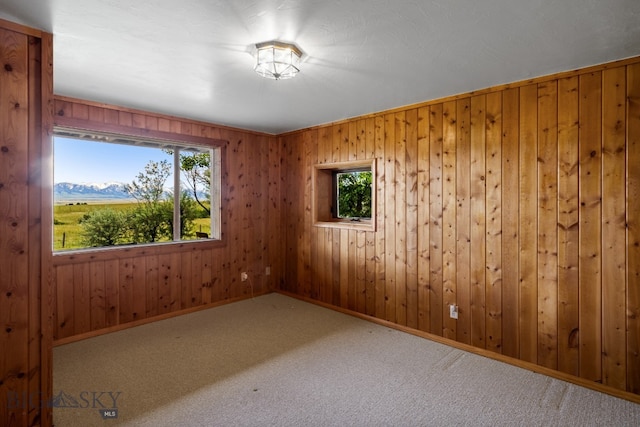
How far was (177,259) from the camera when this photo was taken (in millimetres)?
3760

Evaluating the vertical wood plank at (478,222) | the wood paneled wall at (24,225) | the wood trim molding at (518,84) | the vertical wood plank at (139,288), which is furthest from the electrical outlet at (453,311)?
the vertical wood plank at (139,288)

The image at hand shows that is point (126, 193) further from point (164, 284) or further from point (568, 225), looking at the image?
point (568, 225)

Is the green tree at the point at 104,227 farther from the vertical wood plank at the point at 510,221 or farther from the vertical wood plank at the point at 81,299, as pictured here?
the vertical wood plank at the point at 510,221

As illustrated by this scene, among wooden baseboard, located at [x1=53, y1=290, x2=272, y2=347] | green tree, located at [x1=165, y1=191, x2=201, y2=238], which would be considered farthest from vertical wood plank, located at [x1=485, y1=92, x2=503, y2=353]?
green tree, located at [x1=165, y1=191, x2=201, y2=238]

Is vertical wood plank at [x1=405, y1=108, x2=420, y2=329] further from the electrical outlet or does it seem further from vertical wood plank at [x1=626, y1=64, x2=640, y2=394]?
vertical wood plank at [x1=626, y1=64, x2=640, y2=394]

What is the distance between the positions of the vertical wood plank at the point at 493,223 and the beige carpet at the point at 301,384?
29 centimetres

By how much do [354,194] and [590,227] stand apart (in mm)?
2392

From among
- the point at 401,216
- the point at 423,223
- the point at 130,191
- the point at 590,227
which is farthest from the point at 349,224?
the point at 130,191

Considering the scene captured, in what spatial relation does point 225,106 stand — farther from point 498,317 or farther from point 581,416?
point 581,416

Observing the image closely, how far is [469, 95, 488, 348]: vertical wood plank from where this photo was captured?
279cm

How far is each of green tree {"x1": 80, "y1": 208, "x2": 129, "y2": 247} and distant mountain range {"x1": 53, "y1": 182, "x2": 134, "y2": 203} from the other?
14cm

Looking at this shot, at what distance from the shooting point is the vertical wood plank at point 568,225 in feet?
7.73

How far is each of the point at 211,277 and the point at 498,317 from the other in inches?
123

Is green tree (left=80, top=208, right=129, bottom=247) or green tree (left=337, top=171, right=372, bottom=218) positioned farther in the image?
green tree (left=337, top=171, right=372, bottom=218)
